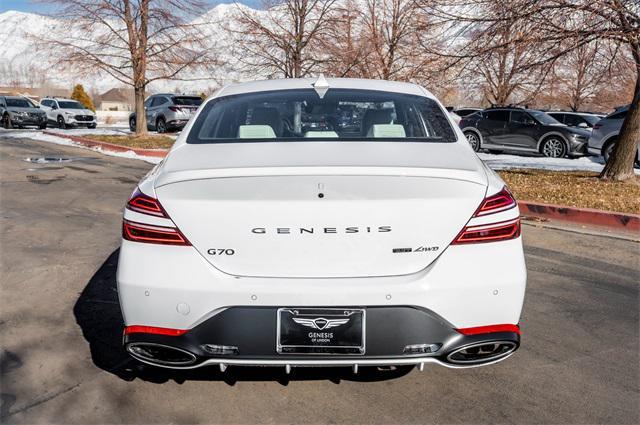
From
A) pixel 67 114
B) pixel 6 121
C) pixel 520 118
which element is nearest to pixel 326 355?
pixel 520 118

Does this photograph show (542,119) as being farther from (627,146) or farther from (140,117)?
(140,117)

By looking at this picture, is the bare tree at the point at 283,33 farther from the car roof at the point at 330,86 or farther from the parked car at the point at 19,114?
the parked car at the point at 19,114

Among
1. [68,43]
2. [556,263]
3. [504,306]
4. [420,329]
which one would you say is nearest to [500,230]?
[504,306]

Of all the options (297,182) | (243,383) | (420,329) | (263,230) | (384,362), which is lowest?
(243,383)

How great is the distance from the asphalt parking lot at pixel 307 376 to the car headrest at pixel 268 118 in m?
1.42

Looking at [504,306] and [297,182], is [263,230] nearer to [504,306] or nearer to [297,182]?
[297,182]

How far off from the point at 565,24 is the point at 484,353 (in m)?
8.10

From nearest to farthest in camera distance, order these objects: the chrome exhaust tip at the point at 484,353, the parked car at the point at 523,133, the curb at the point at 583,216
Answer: the chrome exhaust tip at the point at 484,353 → the curb at the point at 583,216 → the parked car at the point at 523,133

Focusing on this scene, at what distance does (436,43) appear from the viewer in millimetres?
11141

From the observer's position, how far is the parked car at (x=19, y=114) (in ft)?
95.3

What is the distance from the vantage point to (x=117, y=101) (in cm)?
13525

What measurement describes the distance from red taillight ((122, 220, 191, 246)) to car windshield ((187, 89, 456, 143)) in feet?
2.65

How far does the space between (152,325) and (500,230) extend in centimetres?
158

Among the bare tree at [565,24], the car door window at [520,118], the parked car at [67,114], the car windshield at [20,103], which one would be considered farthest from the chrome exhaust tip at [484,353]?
the car windshield at [20,103]
